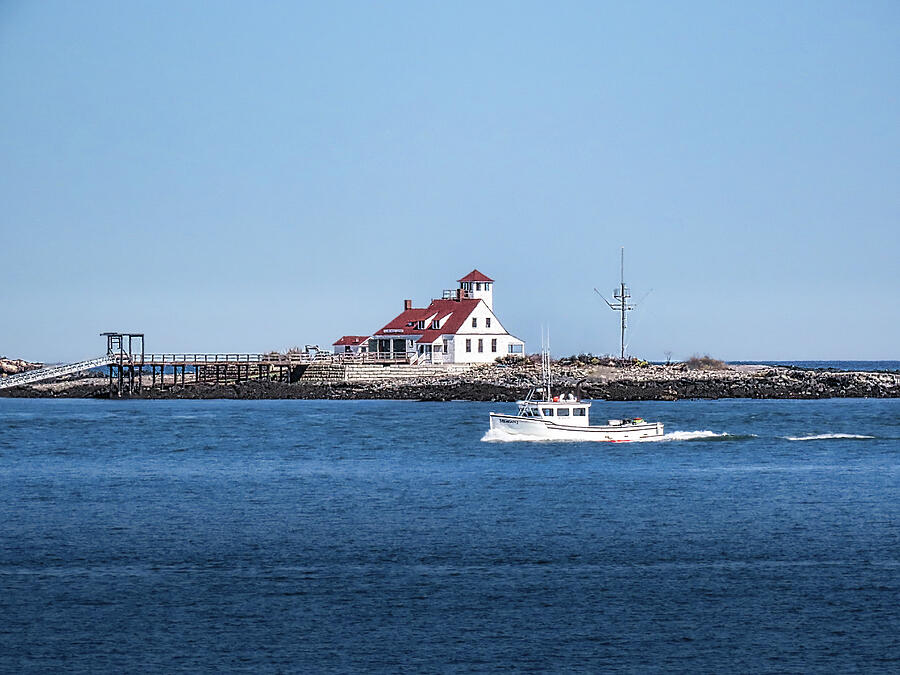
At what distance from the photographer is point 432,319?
105 metres

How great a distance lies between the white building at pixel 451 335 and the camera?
10269cm

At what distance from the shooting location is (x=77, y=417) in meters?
77.2

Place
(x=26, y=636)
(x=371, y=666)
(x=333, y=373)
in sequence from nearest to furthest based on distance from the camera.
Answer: (x=371, y=666), (x=26, y=636), (x=333, y=373)

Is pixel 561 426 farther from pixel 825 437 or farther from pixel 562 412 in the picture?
pixel 825 437

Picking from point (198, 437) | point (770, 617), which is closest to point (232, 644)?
point (770, 617)

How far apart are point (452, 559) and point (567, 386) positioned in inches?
2513

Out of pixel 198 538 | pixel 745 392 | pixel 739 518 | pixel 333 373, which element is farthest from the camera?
pixel 333 373

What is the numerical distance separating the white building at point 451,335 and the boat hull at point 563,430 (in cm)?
4617

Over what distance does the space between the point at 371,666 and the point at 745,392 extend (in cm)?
8003

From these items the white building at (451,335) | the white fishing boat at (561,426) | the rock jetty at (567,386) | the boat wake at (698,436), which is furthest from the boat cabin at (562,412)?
the white building at (451,335)

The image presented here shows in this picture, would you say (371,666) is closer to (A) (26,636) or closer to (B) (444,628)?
(B) (444,628)

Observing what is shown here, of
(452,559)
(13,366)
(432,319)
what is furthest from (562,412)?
(13,366)

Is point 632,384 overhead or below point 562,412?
overhead

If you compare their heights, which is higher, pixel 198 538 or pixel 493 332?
pixel 493 332
